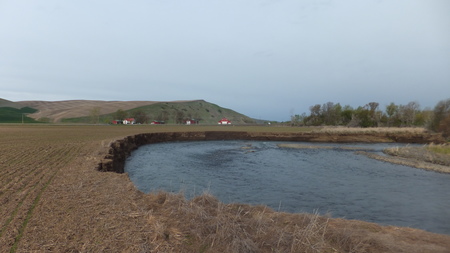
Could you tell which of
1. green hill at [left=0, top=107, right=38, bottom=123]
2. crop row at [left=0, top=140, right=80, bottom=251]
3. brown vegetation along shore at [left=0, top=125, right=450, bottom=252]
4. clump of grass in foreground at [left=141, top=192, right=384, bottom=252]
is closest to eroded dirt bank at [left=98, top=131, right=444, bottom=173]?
crop row at [left=0, top=140, right=80, bottom=251]

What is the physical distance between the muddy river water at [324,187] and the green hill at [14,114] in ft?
534

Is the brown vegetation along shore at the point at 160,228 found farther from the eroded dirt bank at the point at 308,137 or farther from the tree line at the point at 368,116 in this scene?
the tree line at the point at 368,116

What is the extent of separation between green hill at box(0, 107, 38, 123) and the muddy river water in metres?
163

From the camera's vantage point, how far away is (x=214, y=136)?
5906cm

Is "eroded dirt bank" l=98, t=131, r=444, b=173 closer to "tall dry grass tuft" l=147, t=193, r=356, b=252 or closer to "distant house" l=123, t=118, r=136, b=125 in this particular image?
"tall dry grass tuft" l=147, t=193, r=356, b=252

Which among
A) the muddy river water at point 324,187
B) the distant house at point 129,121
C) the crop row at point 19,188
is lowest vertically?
the muddy river water at point 324,187

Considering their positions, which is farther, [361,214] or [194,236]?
[361,214]

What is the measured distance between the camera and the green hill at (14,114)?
152375 millimetres

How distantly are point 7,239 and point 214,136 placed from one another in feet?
176

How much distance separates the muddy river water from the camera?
11867mm

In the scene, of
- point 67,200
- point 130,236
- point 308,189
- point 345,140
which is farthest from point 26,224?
point 345,140

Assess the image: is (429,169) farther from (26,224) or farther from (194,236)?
(26,224)

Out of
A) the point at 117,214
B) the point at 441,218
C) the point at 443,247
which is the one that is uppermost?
the point at 117,214

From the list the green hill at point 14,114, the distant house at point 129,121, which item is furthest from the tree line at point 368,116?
the green hill at point 14,114
